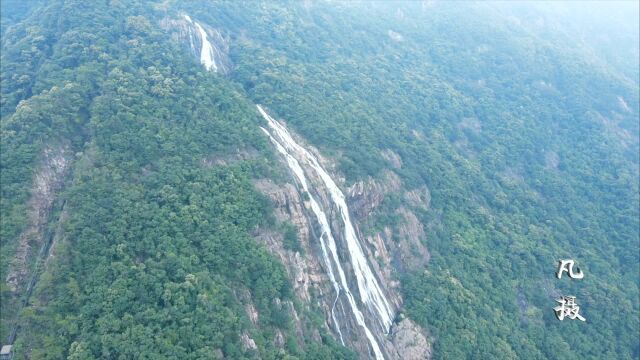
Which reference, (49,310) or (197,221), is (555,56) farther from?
(49,310)

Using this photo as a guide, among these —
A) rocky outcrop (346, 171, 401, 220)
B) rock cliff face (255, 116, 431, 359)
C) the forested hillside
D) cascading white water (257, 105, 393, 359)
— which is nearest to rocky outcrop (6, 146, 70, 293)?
the forested hillside

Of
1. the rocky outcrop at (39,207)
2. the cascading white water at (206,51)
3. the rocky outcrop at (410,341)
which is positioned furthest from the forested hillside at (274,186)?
the cascading white water at (206,51)

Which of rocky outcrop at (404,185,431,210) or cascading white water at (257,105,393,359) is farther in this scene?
rocky outcrop at (404,185,431,210)

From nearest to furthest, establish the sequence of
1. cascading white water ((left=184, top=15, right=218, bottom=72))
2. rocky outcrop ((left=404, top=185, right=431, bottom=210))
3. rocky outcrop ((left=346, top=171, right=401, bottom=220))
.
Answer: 1. rocky outcrop ((left=346, top=171, right=401, bottom=220))
2. rocky outcrop ((left=404, top=185, right=431, bottom=210))
3. cascading white water ((left=184, top=15, right=218, bottom=72))

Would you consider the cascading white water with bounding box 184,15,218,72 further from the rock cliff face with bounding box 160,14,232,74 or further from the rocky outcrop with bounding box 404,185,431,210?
the rocky outcrop with bounding box 404,185,431,210

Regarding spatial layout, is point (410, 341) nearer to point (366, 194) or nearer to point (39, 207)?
point (366, 194)

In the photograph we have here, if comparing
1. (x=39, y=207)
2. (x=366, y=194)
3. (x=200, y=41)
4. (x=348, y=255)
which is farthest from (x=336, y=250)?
(x=200, y=41)

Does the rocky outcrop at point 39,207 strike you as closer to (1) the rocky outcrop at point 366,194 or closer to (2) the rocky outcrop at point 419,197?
(1) the rocky outcrop at point 366,194

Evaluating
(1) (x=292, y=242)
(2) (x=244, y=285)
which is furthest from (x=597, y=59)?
(2) (x=244, y=285)
